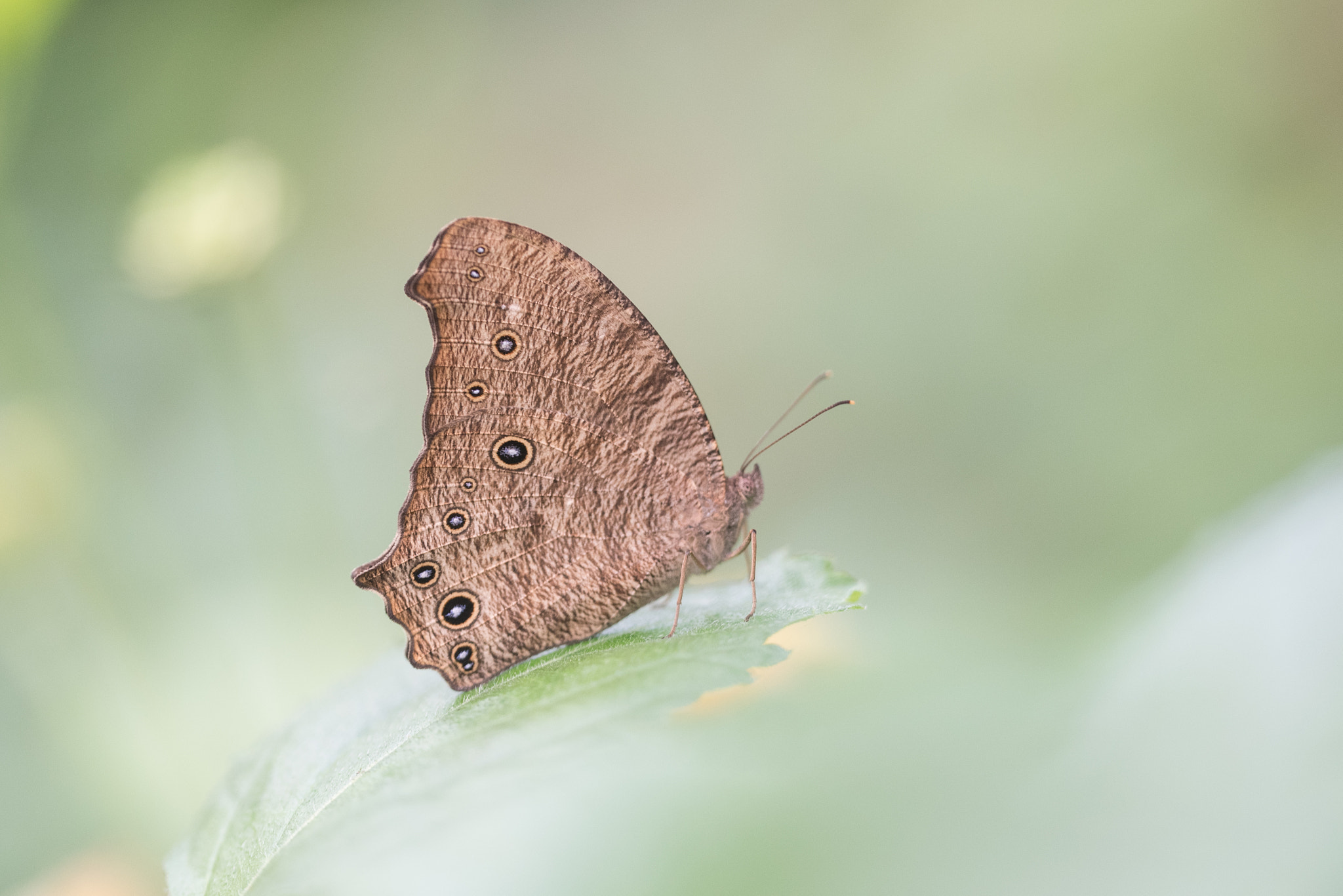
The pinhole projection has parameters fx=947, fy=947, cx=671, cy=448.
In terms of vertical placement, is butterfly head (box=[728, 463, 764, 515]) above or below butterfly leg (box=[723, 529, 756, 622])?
above

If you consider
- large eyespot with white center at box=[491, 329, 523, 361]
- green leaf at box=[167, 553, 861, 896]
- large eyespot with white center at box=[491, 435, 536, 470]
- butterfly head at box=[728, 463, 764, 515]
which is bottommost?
green leaf at box=[167, 553, 861, 896]

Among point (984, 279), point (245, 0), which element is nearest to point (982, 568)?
point (984, 279)

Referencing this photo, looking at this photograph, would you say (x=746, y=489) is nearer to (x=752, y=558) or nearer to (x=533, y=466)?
(x=752, y=558)

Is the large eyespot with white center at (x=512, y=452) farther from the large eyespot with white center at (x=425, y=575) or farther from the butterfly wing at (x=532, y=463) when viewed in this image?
the large eyespot with white center at (x=425, y=575)

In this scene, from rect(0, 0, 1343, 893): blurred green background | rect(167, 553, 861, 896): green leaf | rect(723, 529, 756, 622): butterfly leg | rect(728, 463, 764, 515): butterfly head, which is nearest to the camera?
rect(167, 553, 861, 896): green leaf

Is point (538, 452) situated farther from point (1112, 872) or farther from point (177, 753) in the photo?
point (177, 753)

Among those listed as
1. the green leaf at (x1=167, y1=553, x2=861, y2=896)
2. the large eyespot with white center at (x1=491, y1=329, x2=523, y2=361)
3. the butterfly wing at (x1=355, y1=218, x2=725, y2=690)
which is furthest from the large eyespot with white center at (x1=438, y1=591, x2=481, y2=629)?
the large eyespot with white center at (x1=491, y1=329, x2=523, y2=361)

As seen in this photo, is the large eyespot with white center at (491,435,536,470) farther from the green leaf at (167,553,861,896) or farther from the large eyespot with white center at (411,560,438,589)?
the green leaf at (167,553,861,896)
